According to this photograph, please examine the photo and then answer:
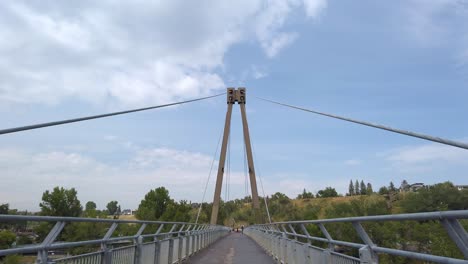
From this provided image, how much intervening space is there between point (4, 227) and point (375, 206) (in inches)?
2569

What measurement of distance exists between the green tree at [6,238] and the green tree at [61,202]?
→ 6586 cm

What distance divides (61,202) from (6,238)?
68558 millimetres

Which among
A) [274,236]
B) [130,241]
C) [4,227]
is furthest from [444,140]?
[274,236]

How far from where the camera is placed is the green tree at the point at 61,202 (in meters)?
66.2

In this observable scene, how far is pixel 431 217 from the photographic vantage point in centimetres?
275

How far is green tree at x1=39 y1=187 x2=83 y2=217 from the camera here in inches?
2608

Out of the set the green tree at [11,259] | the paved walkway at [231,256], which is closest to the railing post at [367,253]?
the green tree at [11,259]

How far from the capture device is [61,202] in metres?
67.4

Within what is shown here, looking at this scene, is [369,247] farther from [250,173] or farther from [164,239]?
[250,173]

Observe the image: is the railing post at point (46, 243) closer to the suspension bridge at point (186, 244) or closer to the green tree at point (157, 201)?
the suspension bridge at point (186, 244)

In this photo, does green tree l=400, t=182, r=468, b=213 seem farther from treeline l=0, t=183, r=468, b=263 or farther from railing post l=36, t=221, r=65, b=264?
railing post l=36, t=221, r=65, b=264

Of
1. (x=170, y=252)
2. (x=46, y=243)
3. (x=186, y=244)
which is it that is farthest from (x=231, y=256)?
(x=46, y=243)

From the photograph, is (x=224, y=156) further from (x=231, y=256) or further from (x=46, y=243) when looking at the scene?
(x=46, y=243)


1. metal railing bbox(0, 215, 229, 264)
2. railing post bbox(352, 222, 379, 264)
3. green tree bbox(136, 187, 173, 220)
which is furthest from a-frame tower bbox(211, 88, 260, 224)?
green tree bbox(136, 187, 173, 220)
